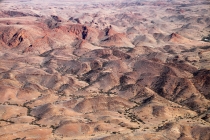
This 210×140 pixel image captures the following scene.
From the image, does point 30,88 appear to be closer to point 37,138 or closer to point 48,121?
point 48,121

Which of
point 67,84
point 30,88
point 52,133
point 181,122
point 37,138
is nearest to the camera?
point 37,138

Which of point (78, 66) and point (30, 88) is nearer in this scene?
point (30, 88)

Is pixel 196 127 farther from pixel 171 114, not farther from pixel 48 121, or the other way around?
pixel 48 121

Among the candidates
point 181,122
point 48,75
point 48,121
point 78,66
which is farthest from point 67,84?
point 181,122

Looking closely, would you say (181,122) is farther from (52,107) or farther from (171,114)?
(52,107)

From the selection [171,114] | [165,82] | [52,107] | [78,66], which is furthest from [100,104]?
[78,66]

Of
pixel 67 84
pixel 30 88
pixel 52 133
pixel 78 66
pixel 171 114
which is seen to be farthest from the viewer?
pixel 78 66

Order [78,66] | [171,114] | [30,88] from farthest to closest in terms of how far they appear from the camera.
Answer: [78,66], [30,88], [171,114]

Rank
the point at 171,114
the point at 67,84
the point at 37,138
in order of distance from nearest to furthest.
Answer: the point at 37,138 → the point at 171,114 → the point at 67,84

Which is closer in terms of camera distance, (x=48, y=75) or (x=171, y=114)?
(x=171, y=114)
